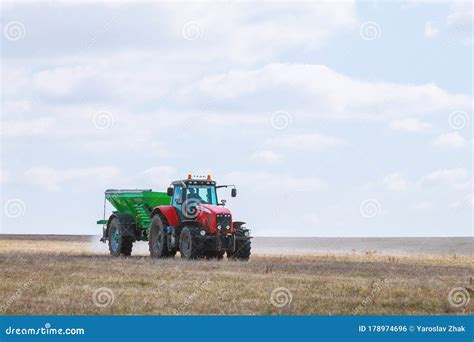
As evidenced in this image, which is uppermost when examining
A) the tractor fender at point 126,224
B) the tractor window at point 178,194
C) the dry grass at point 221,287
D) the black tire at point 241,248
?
the tractor window at point 178,194

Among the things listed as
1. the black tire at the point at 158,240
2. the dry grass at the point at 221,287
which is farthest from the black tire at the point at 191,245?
the dry grass at the point at 221,287

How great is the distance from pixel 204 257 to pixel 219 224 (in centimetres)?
150

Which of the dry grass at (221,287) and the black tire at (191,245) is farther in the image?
the black tire at (191,245)

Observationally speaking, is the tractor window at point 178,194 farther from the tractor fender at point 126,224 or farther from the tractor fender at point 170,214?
the tractor fender at point 126,224

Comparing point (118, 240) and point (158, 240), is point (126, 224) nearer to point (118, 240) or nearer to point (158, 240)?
point (118, 240)

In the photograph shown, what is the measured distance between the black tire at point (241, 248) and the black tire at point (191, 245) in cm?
135

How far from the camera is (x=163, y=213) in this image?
31016mm

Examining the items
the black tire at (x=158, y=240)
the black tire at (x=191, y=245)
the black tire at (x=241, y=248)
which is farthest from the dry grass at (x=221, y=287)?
the black tire at (x=158, y=240)

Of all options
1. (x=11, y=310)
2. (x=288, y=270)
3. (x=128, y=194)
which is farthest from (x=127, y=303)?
(x=128, y=194)

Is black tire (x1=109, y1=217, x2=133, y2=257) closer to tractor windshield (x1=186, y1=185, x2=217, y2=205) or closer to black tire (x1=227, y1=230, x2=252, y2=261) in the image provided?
tractor windshield (x1=186, y1=185, x2=217, y2=205)

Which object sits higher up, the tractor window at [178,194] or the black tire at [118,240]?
the tractor window at [178,194]

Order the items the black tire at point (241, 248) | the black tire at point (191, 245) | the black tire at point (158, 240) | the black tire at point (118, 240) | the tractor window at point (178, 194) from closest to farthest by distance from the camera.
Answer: the black tire at point (191, 245)
the black tire at point (241, 248)
the tractor window at point (178, 194)
the black tire at point (158, 240)
the black tire at point (118, 240)

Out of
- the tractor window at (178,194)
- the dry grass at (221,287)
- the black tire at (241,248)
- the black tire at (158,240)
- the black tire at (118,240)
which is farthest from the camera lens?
the black tire at (118,240)

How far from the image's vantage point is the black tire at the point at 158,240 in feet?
101
